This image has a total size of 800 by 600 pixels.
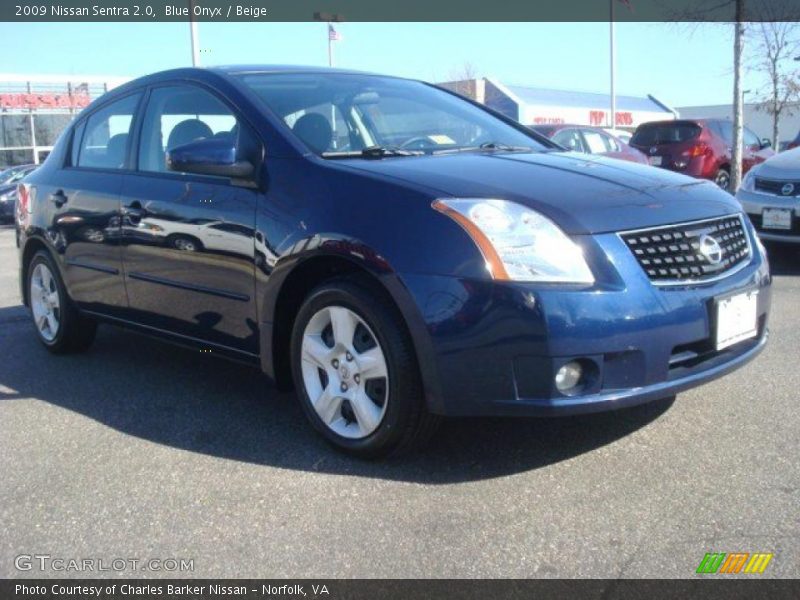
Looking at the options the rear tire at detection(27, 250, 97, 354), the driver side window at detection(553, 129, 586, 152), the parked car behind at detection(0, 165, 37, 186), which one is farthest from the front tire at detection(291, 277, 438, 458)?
the parked car behind at detection(0, 165, 37, 186)

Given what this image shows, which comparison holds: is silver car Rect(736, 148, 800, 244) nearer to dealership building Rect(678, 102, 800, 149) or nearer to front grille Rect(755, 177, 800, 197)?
front grille Rect(755, 177, 800, 197)

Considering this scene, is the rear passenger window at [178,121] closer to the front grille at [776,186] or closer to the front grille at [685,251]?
the front grille at [685,251]

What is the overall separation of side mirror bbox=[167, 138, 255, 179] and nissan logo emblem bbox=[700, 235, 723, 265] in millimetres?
1847

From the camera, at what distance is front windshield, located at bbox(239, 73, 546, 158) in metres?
3.88

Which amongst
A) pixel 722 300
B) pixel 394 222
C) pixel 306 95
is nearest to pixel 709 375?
pixel 722 300

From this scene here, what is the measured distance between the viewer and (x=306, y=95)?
4.13 metres

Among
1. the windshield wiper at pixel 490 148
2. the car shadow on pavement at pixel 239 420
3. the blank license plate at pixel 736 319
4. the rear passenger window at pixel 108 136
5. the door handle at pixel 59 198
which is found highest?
the rear passenger window at pixel 108 136

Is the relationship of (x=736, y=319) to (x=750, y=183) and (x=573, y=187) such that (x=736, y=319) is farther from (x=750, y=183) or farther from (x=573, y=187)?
(x=750, y=183)

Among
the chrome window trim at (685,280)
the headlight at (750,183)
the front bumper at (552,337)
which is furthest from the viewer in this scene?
the headlight at (750,183)

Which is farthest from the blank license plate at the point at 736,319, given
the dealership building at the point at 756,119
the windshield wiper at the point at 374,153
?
the dealership building at the point at 756,119

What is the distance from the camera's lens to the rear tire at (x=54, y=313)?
5.25 metres

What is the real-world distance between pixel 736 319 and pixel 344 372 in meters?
1.54

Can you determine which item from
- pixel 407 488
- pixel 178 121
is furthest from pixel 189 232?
pixel 407 488

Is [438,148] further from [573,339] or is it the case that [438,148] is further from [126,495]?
[126,495]
